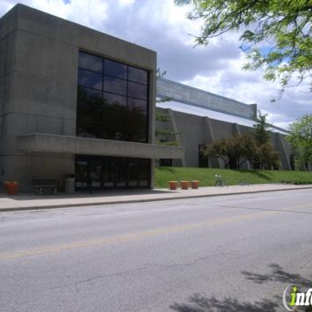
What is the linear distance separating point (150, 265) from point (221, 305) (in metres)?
2.06

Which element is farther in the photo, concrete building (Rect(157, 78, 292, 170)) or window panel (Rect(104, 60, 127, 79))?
concrete building (Rect(157, 78, 292, 170))

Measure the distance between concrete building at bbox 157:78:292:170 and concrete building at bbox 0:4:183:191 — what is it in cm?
1567

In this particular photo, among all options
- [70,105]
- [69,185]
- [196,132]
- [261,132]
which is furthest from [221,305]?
[261,132]

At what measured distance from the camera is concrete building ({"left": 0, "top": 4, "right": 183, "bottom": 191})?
2242 cm

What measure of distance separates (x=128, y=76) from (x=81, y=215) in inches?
630

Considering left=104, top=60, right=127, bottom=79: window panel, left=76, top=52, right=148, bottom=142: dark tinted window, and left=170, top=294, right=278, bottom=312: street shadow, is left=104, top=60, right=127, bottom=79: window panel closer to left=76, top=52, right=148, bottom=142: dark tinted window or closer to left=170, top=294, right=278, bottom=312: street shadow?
left=76, top=52, right=148, bottom=142: dark tinted window

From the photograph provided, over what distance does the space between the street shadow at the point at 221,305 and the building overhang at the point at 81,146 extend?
16.7 meters

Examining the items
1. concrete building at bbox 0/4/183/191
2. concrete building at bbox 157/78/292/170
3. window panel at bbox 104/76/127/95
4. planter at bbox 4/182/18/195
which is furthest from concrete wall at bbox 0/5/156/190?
concrete building at bbox 157/78/292/170

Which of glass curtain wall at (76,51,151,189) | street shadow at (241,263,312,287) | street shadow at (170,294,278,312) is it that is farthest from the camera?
glass curtain wall at (76,51,151,189)

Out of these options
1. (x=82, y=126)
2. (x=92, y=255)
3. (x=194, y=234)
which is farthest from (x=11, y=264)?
(x=82, y=126)

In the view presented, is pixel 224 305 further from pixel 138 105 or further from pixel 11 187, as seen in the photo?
pixel 138 105

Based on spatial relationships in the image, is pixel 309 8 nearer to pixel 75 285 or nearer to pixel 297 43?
pixel 297 43

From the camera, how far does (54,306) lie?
4.87 meters

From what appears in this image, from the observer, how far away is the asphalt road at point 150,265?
517cm
